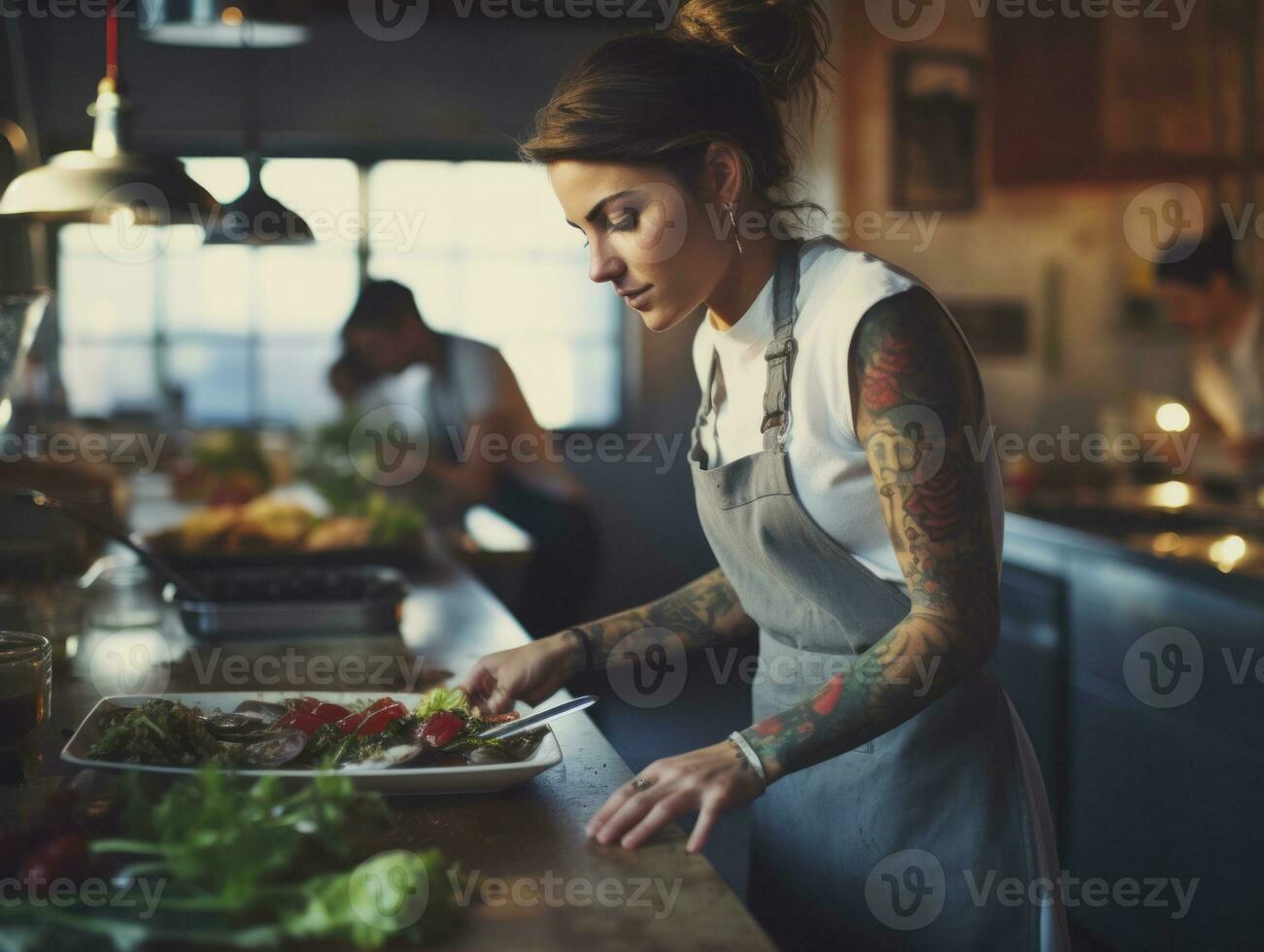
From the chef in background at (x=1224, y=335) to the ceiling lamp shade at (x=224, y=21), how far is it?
3.30 m

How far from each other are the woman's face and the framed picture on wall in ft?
14.9

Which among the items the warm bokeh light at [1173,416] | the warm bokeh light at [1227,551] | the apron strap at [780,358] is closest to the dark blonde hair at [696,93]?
the apron strap at [780,358]

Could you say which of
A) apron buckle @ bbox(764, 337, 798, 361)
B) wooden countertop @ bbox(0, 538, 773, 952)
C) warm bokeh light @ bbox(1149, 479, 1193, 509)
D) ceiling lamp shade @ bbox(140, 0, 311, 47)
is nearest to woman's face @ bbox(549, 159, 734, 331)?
apron buckle @ bbox(764, 337, 798, 361)

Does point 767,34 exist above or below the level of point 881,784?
above

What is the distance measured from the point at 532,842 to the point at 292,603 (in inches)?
47.4

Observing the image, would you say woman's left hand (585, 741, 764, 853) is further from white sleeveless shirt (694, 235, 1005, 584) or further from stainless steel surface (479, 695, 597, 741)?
white sleeveless shirt (694, 235, 1005, 584)

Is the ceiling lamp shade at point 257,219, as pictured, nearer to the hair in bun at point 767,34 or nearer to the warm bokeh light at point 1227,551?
the hair in bun at point 767,34

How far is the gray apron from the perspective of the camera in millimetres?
1480

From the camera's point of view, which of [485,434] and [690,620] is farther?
[485,434]

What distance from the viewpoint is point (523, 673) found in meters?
1.60

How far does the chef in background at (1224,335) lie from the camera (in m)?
4.69

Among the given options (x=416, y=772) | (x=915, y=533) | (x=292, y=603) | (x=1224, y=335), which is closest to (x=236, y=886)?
(x=416, y=772)

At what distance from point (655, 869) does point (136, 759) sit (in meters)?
0.55

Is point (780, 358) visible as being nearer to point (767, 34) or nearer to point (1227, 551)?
point (767, 34)
